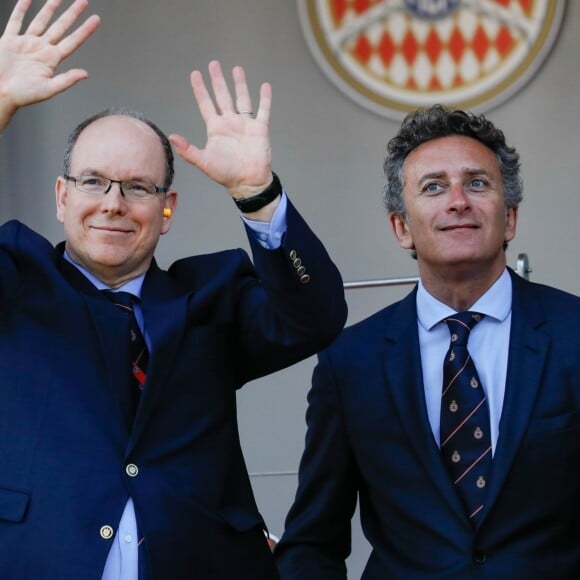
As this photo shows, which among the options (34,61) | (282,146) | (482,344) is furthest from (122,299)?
(282,146)

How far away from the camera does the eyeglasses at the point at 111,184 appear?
2141 mm

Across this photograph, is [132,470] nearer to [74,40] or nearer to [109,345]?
[109,345]

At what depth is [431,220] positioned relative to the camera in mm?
2439

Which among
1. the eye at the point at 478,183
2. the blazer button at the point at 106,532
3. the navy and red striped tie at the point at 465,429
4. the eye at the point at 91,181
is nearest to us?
the blazer button at the point at 106,532

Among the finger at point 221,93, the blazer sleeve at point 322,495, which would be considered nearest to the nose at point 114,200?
the finger at point 221,93

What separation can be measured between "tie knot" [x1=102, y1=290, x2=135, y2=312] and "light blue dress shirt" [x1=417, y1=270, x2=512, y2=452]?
0.57 metres

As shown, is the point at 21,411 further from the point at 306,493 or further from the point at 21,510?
the point at 306,493

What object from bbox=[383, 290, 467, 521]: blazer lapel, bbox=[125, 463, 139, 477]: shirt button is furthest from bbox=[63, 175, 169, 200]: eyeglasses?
bbox=[383, 290, 467, 521]: blazer lapel

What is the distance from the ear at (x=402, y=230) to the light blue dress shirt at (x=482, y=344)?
105 millimetres

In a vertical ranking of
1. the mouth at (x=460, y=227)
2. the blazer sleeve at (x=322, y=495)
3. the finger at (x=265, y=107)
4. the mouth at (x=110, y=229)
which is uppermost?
the finger at (x=265, y=107)

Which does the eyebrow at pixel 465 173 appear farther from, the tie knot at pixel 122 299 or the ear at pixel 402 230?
the tie knot at pixel 122 299

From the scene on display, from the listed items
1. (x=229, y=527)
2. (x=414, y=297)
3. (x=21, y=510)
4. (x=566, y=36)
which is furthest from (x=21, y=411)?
(x=566, y=36)

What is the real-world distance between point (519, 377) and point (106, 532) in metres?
0.77

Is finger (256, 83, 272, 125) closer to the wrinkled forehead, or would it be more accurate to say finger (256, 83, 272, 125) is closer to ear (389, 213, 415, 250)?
the wrinkled forehead
